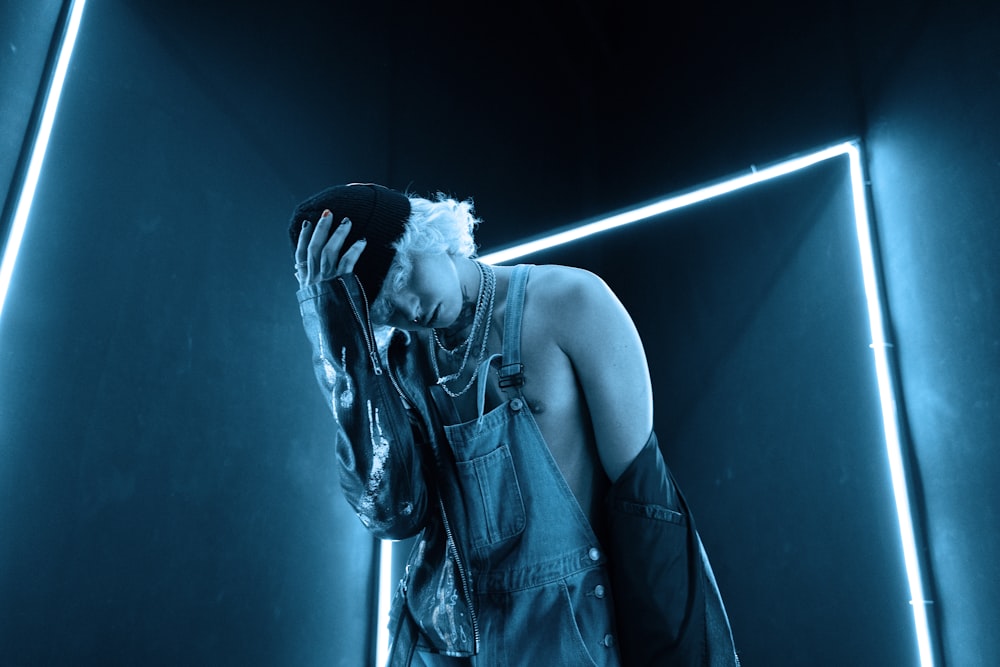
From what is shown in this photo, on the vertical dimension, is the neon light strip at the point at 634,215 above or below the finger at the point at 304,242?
above

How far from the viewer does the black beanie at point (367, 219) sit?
1215mm

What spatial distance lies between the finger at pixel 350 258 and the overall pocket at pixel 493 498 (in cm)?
41

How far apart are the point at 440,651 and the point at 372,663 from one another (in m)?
0.85

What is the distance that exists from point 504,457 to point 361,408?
0.27 metres

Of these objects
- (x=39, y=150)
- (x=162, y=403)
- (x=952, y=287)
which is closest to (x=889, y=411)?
(x=952, y=287)

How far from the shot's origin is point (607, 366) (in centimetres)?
116

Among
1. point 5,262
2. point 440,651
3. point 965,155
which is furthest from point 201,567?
point 965,155

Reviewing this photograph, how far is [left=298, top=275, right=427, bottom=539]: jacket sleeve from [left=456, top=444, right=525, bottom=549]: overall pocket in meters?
0.11

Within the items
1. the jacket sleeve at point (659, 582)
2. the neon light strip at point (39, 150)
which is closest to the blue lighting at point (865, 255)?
the jacket sleeve at point (659, 582)

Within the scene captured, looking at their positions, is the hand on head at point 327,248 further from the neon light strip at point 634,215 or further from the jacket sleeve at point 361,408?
the neon light strip at point 634,215

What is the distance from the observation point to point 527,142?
283 cm

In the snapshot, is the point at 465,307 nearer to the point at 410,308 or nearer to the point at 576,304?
the point at 410,308

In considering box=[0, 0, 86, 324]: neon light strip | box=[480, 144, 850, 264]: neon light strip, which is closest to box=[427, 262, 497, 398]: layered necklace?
box=[0, 0, 86, 324]: neon light strip

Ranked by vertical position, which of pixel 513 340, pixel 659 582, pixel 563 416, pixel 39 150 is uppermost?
pixel 39 150
